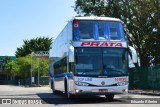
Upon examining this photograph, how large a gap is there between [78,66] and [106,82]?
4.87 feet

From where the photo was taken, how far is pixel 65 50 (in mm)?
21422

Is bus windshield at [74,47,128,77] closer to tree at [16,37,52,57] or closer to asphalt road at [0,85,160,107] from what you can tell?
asphalt road at [0,85,160,107]

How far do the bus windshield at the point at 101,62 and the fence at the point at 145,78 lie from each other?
1545 centimetres

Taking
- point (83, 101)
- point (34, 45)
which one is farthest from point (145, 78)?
point (34, 45)

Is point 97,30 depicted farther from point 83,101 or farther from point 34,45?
point 34,45

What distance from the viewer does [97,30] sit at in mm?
19531

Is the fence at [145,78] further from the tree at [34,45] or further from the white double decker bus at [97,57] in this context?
the tree at [34,45]

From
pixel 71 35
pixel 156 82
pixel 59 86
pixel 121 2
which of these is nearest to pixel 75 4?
pixel 121 2

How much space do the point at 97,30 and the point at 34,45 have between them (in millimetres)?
88835

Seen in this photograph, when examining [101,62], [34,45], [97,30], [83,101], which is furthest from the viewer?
[34,45]

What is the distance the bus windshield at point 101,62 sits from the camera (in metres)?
18.8

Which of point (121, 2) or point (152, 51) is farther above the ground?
point (121, 2)

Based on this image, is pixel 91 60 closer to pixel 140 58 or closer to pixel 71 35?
pixel 71 35

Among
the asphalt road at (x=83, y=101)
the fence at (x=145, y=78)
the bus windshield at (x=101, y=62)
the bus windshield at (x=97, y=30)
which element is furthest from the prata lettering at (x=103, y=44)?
the fence at (x=145, y=78)
